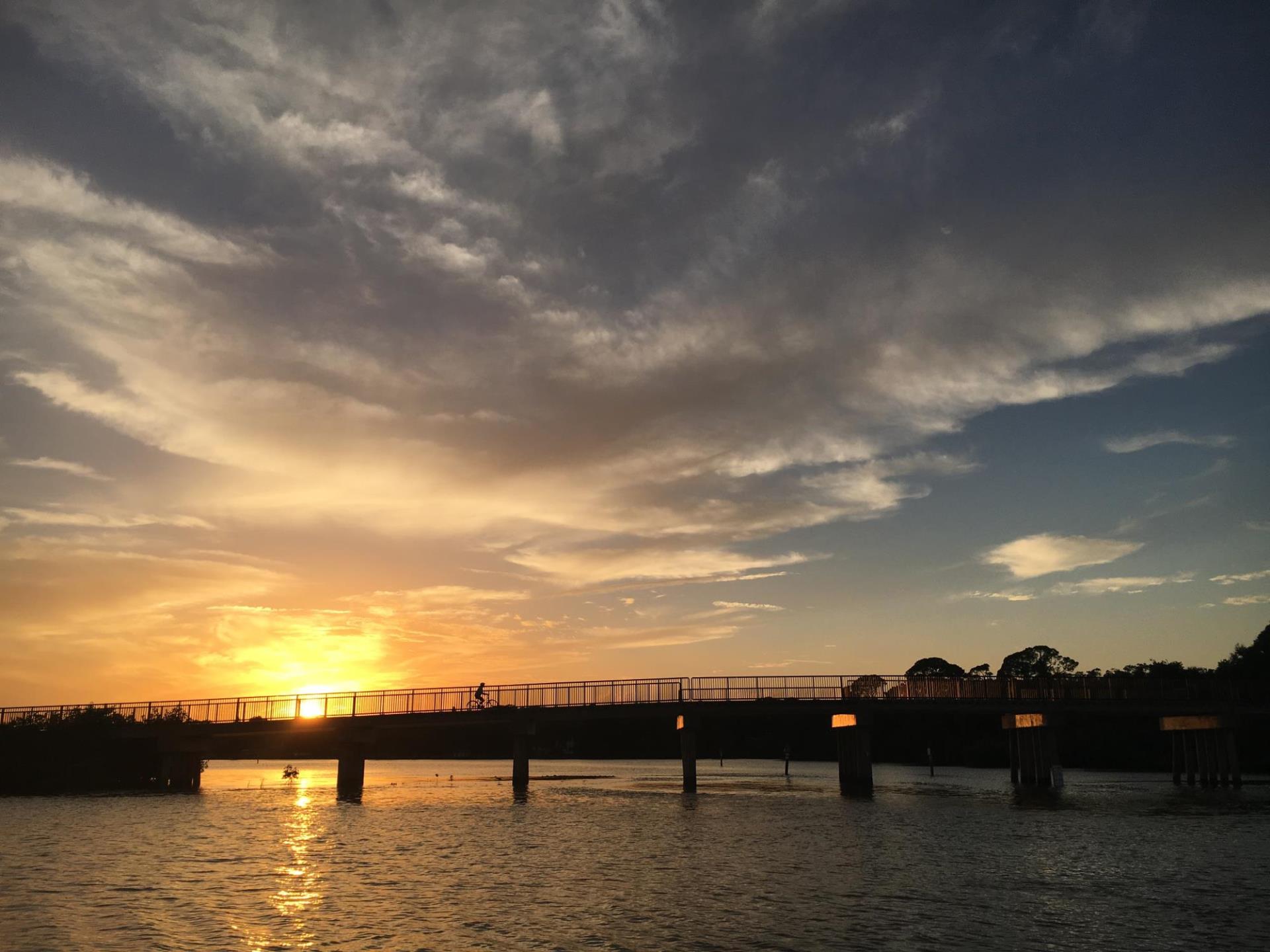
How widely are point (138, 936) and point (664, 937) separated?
14688mm

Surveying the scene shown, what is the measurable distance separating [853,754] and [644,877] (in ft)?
209

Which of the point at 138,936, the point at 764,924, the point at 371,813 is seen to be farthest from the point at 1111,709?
the point at 138,936

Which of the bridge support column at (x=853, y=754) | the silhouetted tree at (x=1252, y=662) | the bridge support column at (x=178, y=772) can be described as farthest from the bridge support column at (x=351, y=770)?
the silhouetted tree at (x=1252, y=662)

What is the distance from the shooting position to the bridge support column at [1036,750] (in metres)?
98.4

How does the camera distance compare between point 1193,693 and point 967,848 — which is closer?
point 967,848

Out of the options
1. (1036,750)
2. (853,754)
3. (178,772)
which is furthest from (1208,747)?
(178,772)

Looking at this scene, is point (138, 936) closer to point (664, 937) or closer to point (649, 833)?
point (664, 937)

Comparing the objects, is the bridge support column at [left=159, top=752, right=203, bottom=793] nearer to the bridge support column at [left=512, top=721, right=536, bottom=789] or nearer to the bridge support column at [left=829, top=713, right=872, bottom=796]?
the bridge support column at [left=512, top=721, right=536, bottom=789]

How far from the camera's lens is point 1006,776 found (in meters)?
142

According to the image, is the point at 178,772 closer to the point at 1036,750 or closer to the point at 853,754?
the point at 853,754

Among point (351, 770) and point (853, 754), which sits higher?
point (853, 754)

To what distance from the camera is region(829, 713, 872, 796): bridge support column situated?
95750 millimetres

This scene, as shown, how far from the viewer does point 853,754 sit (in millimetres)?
98875

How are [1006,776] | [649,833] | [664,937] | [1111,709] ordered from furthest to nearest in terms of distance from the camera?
[1006,776], [1111,709], [649,833], [664,937]
